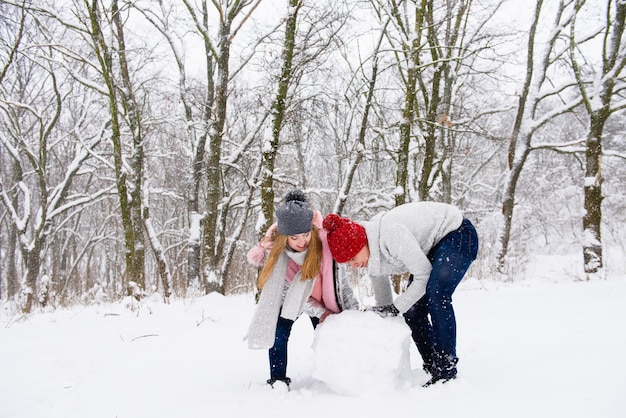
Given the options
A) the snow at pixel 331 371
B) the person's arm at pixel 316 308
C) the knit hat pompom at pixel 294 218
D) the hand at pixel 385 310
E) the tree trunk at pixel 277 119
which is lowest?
the snow at pixel 331 371

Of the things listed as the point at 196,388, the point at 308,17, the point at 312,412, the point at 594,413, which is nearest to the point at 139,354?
the point at 196,388

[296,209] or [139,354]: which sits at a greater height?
[296,209]

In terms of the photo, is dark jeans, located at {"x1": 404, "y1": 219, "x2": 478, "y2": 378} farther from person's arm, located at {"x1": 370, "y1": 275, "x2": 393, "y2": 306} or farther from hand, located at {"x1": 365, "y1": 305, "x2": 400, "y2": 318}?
person's arm, located at {"x1": 370, "y1": 275, "x2": 393, "y2": 306}

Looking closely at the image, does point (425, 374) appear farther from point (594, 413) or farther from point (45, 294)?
point (45, 294)

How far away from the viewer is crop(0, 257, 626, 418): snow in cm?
194

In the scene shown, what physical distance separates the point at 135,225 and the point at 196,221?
4.64ft

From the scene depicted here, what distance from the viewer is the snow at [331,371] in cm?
194

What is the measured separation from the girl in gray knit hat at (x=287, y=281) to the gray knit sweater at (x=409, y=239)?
0.30m

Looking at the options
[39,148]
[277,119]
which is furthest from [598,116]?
[39,148]

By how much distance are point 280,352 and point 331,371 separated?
43 centimetres

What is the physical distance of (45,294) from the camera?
10.1 metres

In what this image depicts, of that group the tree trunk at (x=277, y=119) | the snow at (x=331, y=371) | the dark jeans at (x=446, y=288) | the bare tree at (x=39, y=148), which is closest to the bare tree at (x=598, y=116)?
the snow at (x=331, y=371)

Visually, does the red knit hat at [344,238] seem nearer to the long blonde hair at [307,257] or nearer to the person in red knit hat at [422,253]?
the person in red knit hat at [422,253]

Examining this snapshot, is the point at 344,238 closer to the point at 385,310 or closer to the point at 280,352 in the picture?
the point at 385,310
